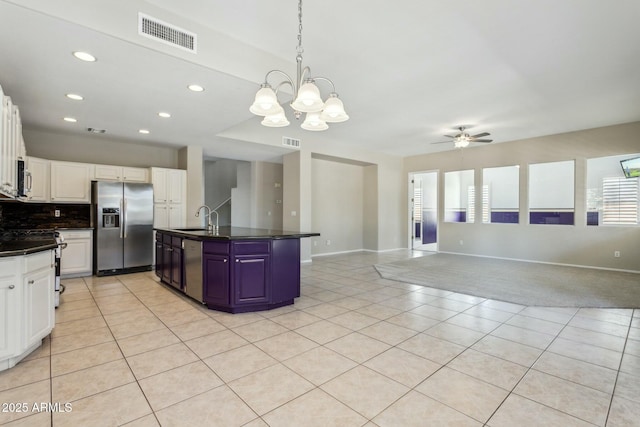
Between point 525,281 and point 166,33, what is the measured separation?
6.04 metres

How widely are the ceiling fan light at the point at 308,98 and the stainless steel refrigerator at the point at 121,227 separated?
14.0 feet

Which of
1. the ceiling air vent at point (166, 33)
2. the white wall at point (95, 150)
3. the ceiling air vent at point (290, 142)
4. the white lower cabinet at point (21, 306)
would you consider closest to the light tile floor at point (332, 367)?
the white lower cabinet at point (21, 306)

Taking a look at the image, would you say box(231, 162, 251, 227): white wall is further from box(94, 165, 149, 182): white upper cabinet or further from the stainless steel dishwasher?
the stainless steel dishwasher

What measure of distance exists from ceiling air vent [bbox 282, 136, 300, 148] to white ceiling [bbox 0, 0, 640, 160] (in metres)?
1.76

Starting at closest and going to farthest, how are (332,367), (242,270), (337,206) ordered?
(332,367), (242,270), (337,206)

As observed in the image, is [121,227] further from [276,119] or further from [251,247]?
[276,119]

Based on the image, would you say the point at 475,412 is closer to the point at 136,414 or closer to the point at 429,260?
the point at 136,414

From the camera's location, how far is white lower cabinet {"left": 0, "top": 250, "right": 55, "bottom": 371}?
2.16m

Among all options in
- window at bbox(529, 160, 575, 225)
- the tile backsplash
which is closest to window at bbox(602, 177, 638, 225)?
window at bbox(529, 160, 575, 225)

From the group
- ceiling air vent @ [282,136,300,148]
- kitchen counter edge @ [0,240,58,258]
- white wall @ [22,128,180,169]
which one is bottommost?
kitchen counter edge @ [0,240,58,258]

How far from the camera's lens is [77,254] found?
5.07 m

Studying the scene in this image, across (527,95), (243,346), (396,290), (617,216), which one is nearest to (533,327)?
(396,290)

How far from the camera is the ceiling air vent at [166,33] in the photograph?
8.29 feet

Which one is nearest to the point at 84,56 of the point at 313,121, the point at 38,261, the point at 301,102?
the point at 38,261
